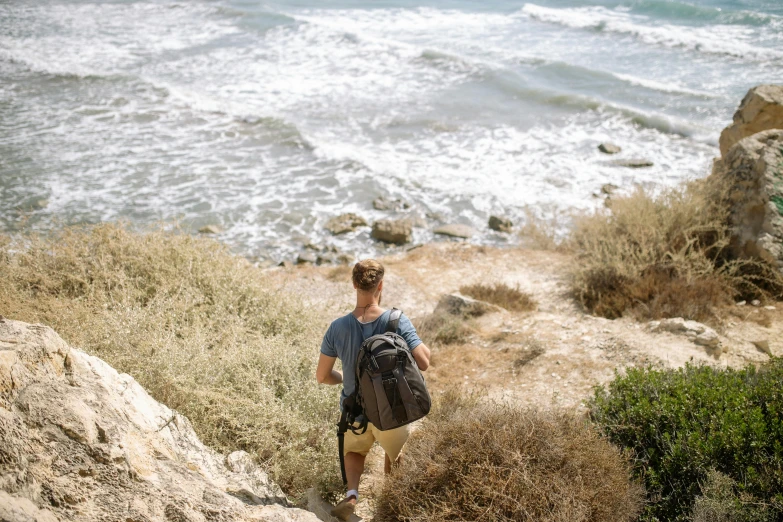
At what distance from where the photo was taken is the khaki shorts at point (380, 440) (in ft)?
13.1

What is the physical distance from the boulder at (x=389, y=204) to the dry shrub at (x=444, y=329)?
5.34m

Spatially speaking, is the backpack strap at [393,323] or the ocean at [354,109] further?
the ocean at [354,109]

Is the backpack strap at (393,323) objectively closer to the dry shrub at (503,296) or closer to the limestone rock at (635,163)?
the dry shrub at (503,296)

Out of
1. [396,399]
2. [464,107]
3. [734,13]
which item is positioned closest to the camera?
[396,399]

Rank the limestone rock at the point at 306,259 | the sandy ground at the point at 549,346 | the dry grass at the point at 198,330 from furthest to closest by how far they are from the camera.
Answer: the limestone rock at the point at 306,259
the sandy ground at the point at 549,346
the dry grass at the point at 198,330

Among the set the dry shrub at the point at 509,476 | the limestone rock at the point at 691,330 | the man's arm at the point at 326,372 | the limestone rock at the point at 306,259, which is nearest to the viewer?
the dry shrub at the point at 509,476

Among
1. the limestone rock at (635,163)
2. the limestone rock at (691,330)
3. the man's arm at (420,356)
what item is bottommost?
the limestone rock at (635,163)

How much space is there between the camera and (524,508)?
3.43 metres

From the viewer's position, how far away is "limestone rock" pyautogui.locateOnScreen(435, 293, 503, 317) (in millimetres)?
7832

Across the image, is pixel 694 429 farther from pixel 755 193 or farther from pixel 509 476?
pixel 755 193

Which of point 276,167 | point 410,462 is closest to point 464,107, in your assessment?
point 276,167

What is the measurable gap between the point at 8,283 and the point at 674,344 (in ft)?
22.5

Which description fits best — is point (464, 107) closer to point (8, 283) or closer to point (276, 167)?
point (276, 167)

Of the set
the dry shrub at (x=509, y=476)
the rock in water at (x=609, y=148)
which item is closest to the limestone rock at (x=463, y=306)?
the dry shrub at (x=509, y=476)
